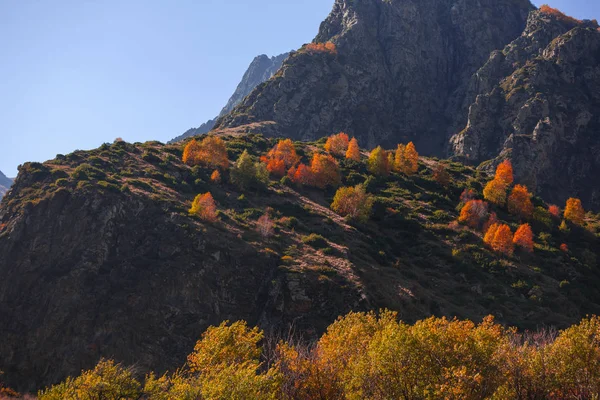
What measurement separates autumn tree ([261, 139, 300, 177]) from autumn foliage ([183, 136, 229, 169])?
1053 centimetres

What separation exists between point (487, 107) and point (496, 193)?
85918mm

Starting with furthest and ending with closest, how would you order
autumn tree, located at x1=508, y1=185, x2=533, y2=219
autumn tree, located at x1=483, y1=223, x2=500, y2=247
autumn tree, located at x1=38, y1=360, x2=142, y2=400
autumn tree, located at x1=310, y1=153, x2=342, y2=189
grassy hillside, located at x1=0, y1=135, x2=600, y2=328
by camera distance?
autumn tree, located at x1=310, y1=153, x2=342, y2=189, autumn tree, located at x1=508, y1=185, x2=533, y2=219, autumn tree, located at x1=483, y1=223, x2=500, y2=247, grassy hillside, located at x1=0, y1=135, x2=600, y2=328, autumn tree, located at x1=38, y1=360, x2=142, y2=400

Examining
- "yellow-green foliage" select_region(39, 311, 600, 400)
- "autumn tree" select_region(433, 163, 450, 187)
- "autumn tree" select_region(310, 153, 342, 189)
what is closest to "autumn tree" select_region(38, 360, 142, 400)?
"yellow-green foliage" select_region(39, 311, 600, 400)

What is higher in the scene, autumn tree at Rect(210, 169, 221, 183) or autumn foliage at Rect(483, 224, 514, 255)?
autumn tree at Rect(210, 169, 221, 183)

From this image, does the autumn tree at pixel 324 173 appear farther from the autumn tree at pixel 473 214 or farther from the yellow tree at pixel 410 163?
the autumn tree at pixel 473 214

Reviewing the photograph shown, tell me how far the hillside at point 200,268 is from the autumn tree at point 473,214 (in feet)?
6.68

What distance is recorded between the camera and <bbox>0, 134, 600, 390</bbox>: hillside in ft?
148

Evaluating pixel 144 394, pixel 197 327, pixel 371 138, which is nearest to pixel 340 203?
pixel 197 327

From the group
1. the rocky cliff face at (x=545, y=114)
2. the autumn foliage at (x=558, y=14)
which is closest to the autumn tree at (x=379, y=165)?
the rocky cliff face at (x=545, y=114)

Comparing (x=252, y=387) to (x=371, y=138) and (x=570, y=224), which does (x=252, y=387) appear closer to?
(x=570, y=224)

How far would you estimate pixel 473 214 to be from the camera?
82188mm

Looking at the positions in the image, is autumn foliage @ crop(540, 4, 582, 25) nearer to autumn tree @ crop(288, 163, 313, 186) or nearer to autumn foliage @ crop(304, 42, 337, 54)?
autumn foliage @ crop(304, 42, 337, 54)

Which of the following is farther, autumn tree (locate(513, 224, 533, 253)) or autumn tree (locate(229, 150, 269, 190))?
autumn tree (locate(229, 150, 269, 190))

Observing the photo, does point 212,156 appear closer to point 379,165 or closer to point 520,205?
point 379,165
